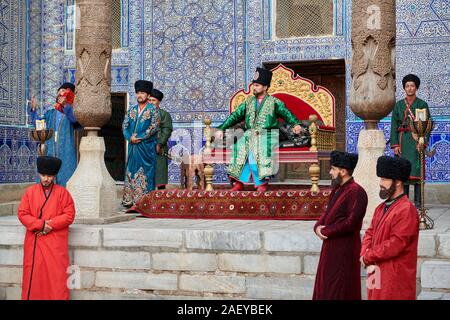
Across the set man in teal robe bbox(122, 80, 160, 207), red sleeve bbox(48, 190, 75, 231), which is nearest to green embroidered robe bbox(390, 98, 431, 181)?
man in teal robe bbox(122, 80, 160, 207)

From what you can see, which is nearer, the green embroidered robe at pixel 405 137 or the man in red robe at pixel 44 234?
the man in red robe at pixel 44 234

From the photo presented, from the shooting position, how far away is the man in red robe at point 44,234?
231 inches

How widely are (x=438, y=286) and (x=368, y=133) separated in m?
1.75

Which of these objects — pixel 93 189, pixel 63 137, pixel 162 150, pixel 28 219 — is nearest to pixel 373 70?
pixel 93 189

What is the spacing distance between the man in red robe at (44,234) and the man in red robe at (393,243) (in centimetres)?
265

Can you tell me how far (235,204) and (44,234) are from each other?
242cm

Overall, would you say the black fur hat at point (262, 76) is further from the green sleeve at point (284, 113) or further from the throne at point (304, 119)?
the throne at point (304, 119)

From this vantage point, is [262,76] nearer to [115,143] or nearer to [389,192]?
[389,192]

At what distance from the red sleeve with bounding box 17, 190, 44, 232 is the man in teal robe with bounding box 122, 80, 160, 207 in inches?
104

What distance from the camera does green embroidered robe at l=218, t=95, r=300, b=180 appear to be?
317 inches

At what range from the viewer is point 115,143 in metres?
13.0

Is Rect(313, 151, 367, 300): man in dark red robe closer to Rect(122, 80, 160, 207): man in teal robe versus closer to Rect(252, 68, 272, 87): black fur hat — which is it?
Rect(252, 68, 272, 87): black fur hat

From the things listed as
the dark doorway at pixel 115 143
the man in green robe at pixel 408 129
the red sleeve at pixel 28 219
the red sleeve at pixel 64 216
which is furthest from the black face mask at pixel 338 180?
the dark doorway at pixel 115 143

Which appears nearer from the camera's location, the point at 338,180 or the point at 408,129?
the point at 338,180
